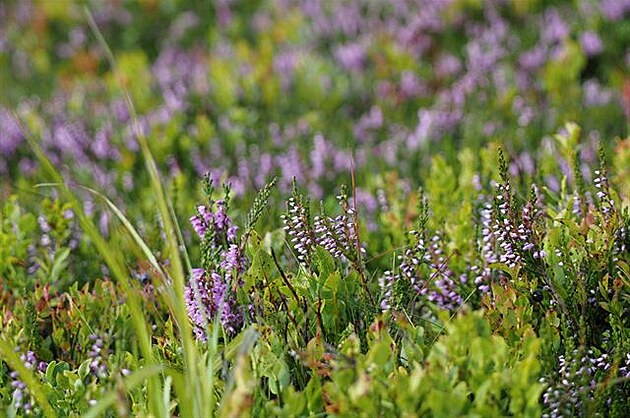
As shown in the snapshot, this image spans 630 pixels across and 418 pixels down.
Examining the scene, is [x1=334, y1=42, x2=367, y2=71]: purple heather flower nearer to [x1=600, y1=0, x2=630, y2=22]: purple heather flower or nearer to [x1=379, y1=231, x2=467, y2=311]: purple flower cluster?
[x1=600, y1=0, x2=630, y2=22]: purple heather flower

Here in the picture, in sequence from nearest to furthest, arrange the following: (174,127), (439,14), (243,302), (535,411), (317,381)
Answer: (535,411), (317,381), (243,302), (174,127), (439,14)

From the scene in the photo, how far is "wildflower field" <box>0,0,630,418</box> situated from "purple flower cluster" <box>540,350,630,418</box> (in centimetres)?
1

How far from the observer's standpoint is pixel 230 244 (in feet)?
8.86

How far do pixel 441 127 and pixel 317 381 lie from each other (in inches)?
117

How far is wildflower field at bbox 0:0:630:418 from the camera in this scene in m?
2.21

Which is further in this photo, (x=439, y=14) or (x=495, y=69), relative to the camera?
(x=439, y=14)

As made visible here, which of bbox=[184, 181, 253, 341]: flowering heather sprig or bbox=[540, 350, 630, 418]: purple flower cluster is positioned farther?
bbox=[184, 181, 253, 341]: flowering heather sprig

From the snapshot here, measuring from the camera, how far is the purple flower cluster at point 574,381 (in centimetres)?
221

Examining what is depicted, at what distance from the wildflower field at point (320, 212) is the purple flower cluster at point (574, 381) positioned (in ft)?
0.04

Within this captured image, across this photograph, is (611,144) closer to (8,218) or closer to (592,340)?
(592,340)

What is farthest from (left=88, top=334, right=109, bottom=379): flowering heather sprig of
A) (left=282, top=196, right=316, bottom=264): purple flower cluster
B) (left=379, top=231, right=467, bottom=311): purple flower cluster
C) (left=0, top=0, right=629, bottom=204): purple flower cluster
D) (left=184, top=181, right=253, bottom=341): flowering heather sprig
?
(left=0, top=0, right=629, bottom=204): purple flower cluster

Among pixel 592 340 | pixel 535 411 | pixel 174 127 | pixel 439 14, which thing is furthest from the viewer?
pixel 439 14

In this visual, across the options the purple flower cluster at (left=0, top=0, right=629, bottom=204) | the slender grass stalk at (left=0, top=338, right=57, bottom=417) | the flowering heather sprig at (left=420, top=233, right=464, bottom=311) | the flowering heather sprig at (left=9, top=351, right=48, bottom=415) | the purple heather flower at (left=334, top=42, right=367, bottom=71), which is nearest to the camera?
the slender grass stalk at (left=0, top=338, right=57, bottom=417)

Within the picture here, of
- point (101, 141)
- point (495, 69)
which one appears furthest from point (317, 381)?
point (495, 69)
